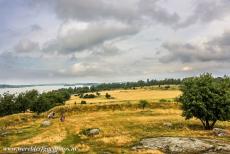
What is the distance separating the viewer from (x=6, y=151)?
5284cm

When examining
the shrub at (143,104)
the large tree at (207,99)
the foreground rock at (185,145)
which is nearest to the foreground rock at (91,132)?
the foreground rock at (185,145)

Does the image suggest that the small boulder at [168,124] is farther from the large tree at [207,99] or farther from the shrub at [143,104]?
the shrub at [143,104]

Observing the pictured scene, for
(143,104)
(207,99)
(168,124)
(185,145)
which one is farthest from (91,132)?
(143,104)

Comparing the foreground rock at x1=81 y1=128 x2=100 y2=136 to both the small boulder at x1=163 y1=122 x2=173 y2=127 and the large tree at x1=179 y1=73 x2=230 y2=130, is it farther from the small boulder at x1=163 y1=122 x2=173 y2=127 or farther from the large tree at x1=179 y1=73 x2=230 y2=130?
the large tree at x1=179 y1=73 x2=230 y2=130

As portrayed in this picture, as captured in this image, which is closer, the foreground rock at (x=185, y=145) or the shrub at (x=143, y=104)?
the foreground rock at (x=185, y=145)

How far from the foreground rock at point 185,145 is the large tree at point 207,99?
16.7 meters

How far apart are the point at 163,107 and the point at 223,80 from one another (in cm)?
5898

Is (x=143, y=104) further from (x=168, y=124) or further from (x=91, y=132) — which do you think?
(x=91, y=132)

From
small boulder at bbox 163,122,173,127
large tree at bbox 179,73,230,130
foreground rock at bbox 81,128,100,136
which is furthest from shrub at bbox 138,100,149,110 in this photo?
foreground rock at bbox 81,128,100,136

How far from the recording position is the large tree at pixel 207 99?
70.8 metres

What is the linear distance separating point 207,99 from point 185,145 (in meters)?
21.7

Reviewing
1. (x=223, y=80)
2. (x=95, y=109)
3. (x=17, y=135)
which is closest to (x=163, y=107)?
(x=95, y=109)

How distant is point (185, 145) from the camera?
172ft

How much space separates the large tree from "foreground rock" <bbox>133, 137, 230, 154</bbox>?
16.7 m
